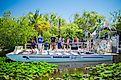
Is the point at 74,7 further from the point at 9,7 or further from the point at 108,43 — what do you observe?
the point at 108,43

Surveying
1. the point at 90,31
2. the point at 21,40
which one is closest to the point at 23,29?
the point at 21,40

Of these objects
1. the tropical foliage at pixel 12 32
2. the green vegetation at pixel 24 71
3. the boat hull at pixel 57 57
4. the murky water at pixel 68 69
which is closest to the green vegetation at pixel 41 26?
the tropical foliage at pixel 12 32

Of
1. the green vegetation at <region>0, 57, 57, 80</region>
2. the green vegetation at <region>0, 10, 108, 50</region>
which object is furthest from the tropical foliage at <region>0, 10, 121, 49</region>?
the green vegetation at <region>0, 57, 57, 80</region>

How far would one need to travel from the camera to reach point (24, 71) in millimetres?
4277

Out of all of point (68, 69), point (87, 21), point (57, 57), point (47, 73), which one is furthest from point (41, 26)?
point (47, 73)

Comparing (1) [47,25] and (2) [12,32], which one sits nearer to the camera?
(2) [12,32]

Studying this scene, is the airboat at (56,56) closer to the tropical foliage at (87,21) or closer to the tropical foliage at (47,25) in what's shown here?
the tropical foliage at (47,25)

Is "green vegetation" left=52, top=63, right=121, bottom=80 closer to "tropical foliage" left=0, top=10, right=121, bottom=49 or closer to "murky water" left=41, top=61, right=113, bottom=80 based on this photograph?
"murky water" left=41, top=61, right=113, bottom=80

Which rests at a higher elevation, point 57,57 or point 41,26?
point 41,26

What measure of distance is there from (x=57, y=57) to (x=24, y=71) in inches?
48.5

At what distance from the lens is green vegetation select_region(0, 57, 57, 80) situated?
13.1 ft

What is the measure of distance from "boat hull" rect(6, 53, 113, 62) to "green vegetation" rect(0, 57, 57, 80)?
1.46 ft

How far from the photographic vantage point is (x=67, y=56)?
5.46 metres

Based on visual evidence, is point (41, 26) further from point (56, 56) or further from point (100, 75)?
point (100, 75)
